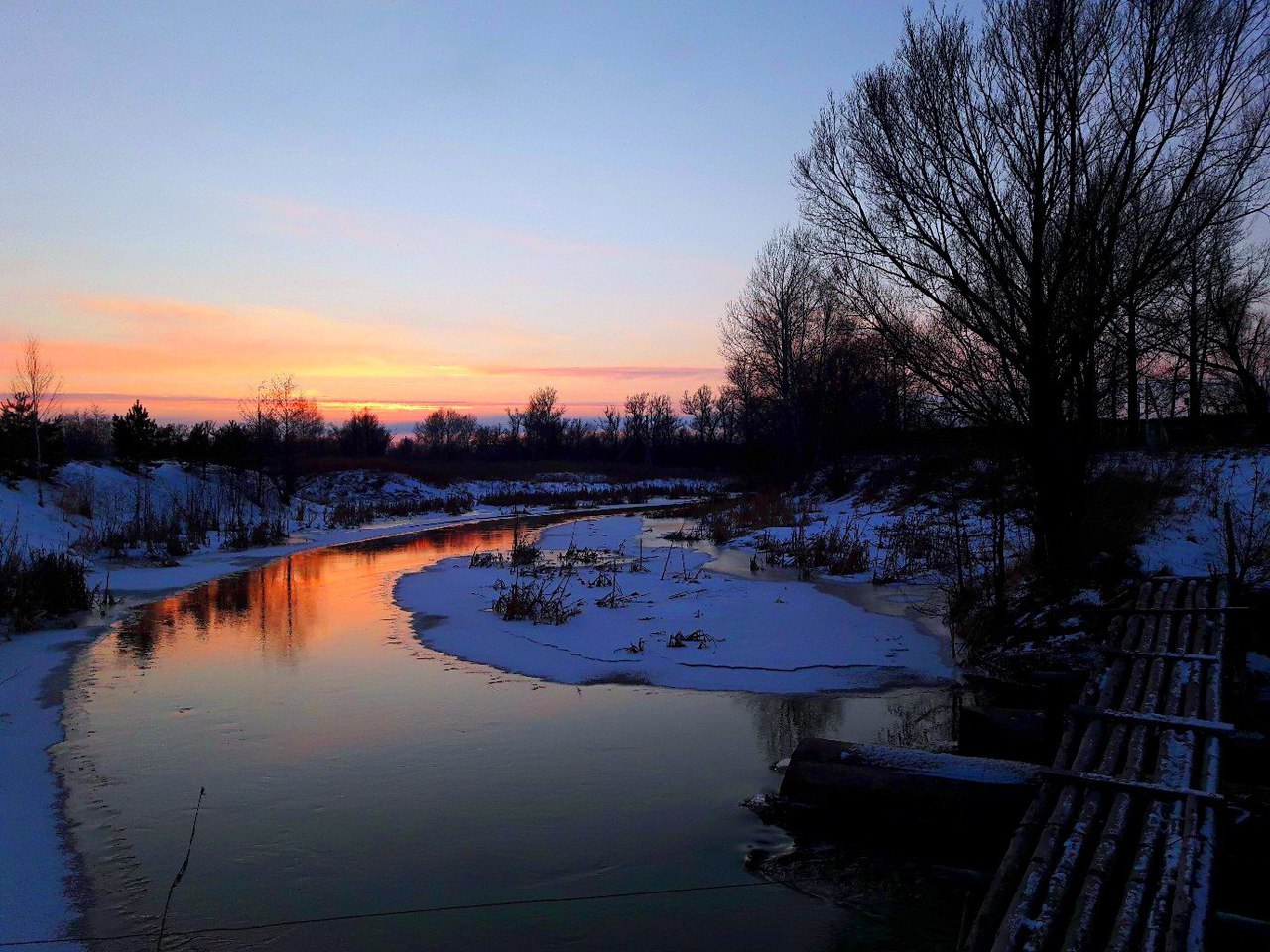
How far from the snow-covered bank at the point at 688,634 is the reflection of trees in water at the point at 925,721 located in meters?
0.55

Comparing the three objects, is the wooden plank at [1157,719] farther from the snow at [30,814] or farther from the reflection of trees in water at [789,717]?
the snow at [30,814]

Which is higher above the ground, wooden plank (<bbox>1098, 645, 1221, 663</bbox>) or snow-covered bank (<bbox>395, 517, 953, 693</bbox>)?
wooden plank (<bbox>1098, 645, 1221, 663</bbox>)

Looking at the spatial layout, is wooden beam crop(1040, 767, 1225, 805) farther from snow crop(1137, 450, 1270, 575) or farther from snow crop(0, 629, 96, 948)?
snow crop(1137, 450, 1270, 575)

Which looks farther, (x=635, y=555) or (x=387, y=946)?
(x=635, y=555)

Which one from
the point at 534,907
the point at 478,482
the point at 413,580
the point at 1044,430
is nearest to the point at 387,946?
the point at 534,907

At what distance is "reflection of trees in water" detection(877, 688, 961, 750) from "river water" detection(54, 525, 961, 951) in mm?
110

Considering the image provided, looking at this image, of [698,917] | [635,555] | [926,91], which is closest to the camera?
[698,917]

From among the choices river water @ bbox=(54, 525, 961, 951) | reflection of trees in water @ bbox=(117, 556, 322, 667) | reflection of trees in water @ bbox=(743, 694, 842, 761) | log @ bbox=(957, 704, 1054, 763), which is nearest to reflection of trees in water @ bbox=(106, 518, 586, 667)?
reflection of trees in water @ bbox=(117, 556, 322, 667)

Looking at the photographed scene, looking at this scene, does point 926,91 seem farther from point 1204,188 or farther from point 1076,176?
point 1204,188

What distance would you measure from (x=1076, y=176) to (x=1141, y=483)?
4328mm

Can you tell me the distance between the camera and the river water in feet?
13.9

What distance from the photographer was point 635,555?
18.7 metres

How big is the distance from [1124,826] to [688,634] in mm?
6938

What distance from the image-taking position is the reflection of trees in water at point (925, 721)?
6.77 m
